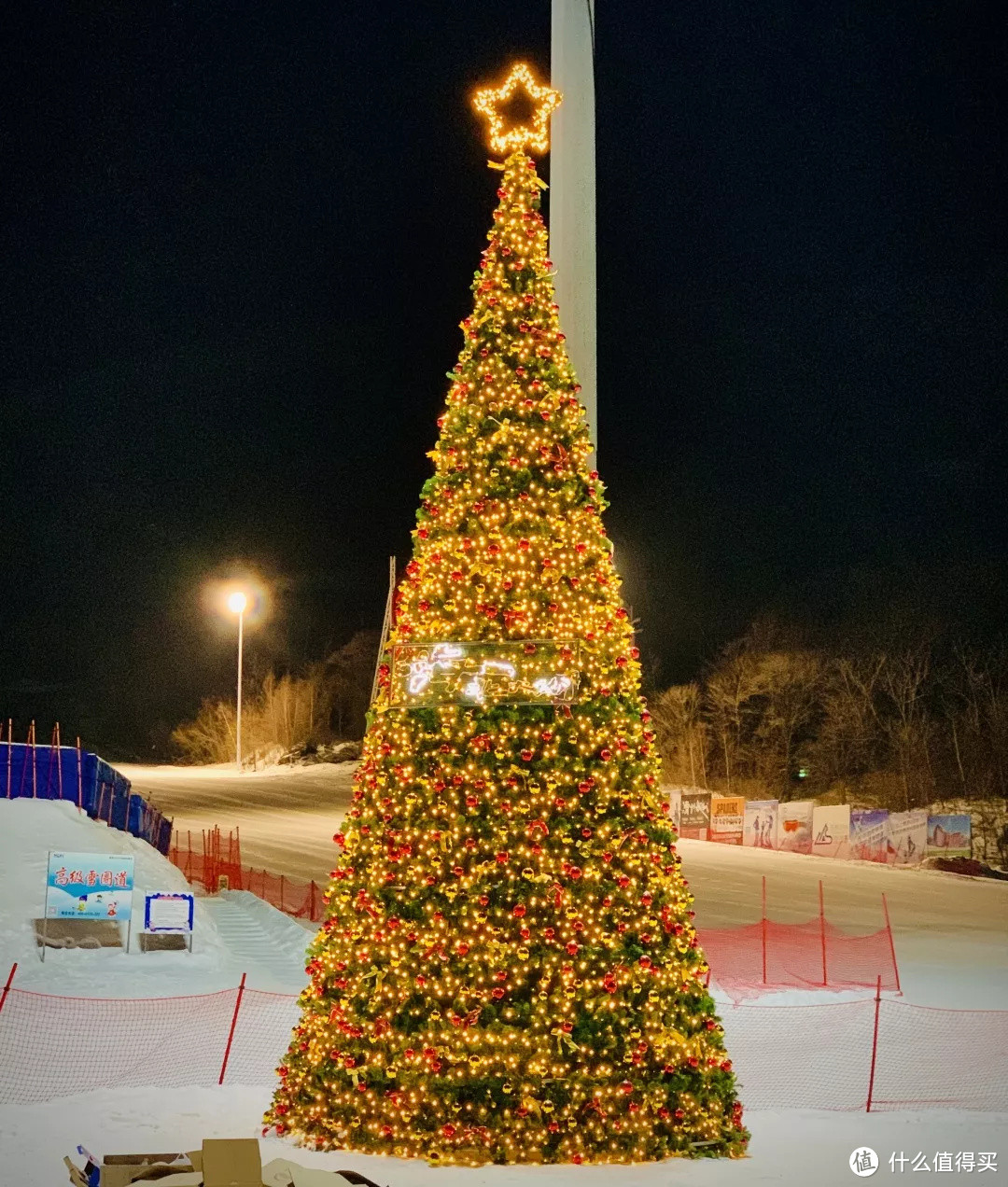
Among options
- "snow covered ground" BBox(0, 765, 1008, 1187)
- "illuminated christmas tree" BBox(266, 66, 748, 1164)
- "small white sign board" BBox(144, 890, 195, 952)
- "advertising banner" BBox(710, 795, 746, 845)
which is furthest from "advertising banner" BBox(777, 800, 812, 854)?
"illuminated christmas tree" BBox(266, 66, 748, 1164)

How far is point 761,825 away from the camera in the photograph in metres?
40.7

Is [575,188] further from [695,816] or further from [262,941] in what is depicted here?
[695,816]

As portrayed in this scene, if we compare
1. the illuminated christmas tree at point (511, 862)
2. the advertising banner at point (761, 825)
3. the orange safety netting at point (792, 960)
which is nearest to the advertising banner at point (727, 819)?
the advertising banner at point (761, 825)

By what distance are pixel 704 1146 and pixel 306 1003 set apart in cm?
258

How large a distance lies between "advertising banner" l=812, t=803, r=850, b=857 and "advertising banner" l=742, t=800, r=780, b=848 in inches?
59.7

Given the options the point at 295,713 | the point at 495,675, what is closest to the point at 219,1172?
the point at 495,675

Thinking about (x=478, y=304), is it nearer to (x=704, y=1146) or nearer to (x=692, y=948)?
(x=692, y=948)

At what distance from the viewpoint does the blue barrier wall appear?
2344cm

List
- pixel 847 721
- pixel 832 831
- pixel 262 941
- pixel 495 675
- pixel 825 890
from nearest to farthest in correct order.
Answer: pixel 495 675
pixel 262 941
pixel 825 890
pixel 832 831
pixel 847 721

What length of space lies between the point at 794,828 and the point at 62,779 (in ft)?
79.0

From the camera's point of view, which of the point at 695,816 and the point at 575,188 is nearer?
the point at 575,188

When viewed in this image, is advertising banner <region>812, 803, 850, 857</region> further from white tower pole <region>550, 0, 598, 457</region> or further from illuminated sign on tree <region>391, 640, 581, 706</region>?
illuminated sign on tree <region>391, 640, 581, 706</region>

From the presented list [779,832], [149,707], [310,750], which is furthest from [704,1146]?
[149,707]

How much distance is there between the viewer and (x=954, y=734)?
52.1 metres
